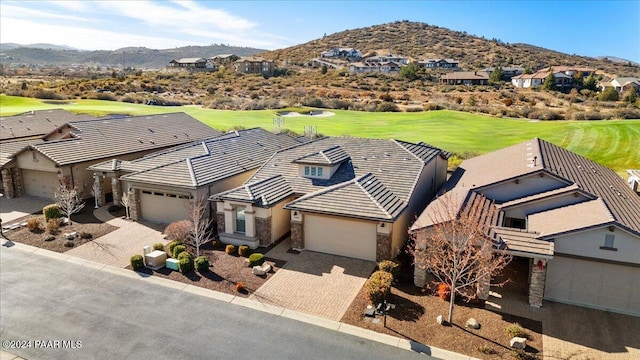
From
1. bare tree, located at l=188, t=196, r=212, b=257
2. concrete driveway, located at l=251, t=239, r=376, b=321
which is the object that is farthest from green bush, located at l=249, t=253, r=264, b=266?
bare tree, located at l=188, t=196, r=212, b=257

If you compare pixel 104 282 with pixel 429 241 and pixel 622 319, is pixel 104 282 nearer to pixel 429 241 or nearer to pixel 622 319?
pixel 429 241

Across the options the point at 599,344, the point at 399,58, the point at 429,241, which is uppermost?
the point at 399,58

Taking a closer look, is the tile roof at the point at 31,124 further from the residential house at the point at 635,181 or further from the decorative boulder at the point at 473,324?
the residential house at the point at 635,181

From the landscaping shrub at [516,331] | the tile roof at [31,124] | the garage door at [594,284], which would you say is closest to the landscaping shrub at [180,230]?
the landscaping shrub at [516,331]

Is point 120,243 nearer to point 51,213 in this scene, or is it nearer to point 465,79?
point 51,213

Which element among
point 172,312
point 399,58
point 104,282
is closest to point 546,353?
point 172,312

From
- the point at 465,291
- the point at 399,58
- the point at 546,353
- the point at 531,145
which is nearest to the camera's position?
the point at 546,353

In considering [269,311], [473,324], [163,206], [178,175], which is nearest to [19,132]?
[163,206]
